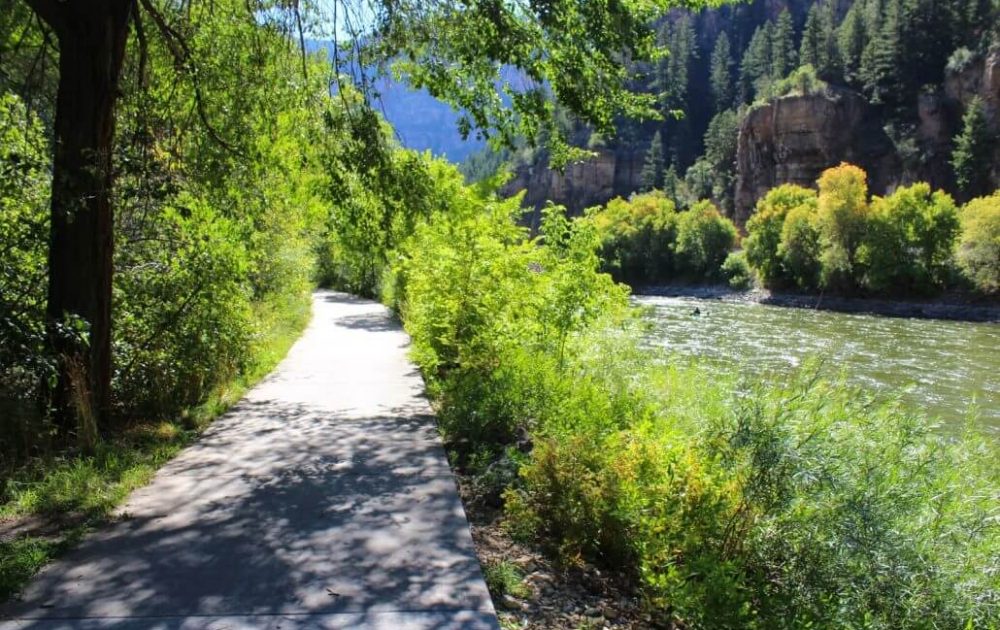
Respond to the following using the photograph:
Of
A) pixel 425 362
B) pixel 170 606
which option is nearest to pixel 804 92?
pixel 425 362

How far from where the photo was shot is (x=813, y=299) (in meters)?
54.8

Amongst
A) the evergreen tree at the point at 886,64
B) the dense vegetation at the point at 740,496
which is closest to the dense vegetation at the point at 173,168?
the dense vegetation at the point at 740,496

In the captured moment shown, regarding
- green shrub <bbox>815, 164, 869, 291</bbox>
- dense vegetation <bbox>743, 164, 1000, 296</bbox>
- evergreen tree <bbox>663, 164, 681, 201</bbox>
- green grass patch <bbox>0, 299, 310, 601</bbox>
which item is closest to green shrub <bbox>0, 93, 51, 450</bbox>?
green grass patch <bbox>0, 299, 310, 601</bbox>

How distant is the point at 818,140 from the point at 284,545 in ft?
331

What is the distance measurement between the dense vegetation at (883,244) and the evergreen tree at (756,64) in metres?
66.4

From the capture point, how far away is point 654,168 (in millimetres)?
131000

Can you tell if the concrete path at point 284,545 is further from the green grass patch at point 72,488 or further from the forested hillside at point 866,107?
the forested hillside at point 866,107

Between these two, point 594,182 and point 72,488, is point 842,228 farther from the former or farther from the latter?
point 594,182

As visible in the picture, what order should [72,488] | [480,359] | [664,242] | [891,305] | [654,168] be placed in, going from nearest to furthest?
[72,488]
[480,359]
[891,305]
[664,242]
[654,168]

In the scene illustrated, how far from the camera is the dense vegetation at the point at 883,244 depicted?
51469mm

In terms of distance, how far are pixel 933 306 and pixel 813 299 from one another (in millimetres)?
7998

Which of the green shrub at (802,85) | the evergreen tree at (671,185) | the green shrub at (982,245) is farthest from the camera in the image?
the evergreen tree at (671,185)

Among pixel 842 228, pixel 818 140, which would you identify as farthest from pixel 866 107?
pixel 842 228

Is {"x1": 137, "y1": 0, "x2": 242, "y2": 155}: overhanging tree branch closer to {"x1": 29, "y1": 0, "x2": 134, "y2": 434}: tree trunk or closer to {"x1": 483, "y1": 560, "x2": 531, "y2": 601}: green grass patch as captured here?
{"x1": 29, "y1": 0, "x2": 134, "y2": 434}: tree trunk
